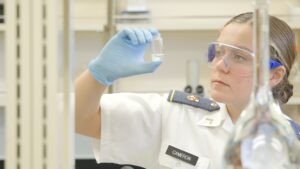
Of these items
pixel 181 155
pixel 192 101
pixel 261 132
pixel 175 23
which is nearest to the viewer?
pixel 261 132

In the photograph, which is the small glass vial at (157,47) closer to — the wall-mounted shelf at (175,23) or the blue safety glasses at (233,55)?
the blue safety glasses at (233,55)

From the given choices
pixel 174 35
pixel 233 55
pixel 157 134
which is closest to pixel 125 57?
pixel 233 55

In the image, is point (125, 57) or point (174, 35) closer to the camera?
point (125, 57)

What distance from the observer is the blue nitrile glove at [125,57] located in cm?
105

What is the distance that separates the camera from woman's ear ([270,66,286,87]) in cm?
135

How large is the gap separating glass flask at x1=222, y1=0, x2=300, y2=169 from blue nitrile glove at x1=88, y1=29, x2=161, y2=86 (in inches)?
22.3

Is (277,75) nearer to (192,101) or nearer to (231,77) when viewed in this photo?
(231,77)

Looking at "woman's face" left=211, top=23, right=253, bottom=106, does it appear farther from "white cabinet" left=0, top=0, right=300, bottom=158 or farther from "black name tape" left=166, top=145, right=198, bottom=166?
"white cabinet" left=0, top=0, right=300, bottom=158

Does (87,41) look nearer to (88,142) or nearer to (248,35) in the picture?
(88,142)

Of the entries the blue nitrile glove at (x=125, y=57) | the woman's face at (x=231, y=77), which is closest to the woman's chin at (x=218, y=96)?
the woman's face at (x=231, y=77)

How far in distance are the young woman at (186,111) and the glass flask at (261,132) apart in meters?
0.73

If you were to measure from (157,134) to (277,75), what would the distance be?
44cm

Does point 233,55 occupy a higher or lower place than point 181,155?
higher

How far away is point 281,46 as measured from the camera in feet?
4.57
